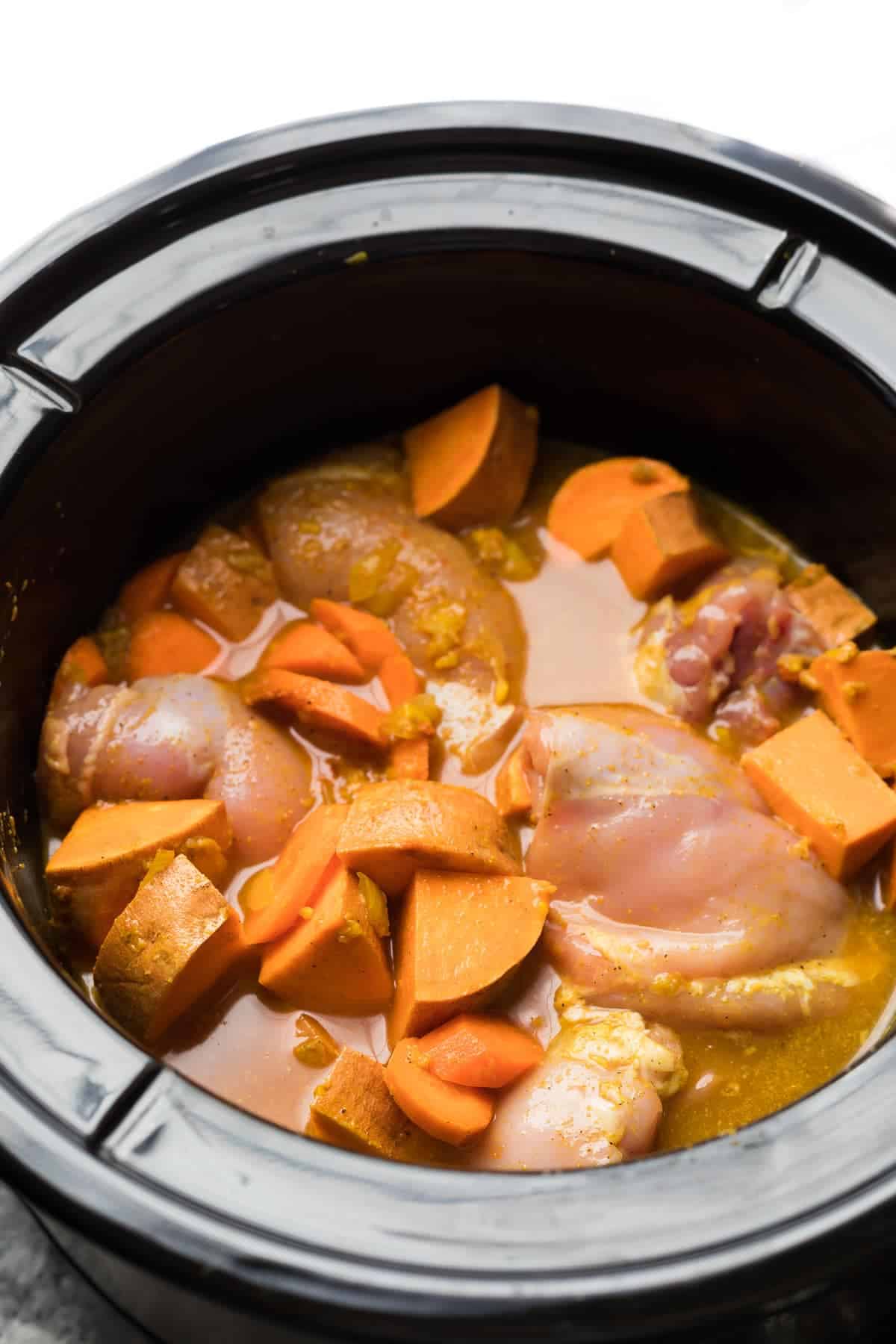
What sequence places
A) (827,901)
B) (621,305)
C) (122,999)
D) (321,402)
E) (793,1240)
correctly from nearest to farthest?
(793,1240) → (122,999) → (827,901) → (621,305) → (321,402)

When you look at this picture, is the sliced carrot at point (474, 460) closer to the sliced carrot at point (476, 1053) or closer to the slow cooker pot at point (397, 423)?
the slow cooker pot at point (397, 423)

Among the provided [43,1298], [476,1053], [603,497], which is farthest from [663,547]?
[43,1298]

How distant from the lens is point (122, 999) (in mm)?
1508

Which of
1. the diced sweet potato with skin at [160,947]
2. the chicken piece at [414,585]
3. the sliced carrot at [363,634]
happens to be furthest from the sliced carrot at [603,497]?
the diced sweet potato with skin at [160,947]

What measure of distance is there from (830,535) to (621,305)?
0.46m

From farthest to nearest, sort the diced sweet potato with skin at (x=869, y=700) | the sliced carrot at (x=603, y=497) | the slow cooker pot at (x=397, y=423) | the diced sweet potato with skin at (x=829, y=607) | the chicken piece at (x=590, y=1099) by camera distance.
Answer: the sliced carrot at (x=603, y=497) < the diced sweet potato with skin at (x=829, y=607) < the diced sweet potato with skin at (x=869, y=700) < the chicken piece at (x=590, y=1099) < the slow cooker pot at (x=397, y=423)

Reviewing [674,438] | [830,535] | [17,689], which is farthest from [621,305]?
[17,689]

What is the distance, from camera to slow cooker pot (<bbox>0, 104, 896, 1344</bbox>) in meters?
1.06

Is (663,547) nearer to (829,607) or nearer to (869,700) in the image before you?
(829,607)

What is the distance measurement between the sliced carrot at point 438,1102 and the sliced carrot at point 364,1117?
0.05 ft

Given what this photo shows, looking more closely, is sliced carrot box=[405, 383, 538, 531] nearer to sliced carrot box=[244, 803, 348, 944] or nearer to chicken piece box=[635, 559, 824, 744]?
chicken piece box=[635, 559, 824, 744]

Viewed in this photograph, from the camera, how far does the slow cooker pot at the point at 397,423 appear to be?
1057 mm

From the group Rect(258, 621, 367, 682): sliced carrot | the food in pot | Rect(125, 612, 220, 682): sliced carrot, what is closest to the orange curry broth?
the food in pot

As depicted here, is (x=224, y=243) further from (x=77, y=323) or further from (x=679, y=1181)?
(x=679, y=1181)
